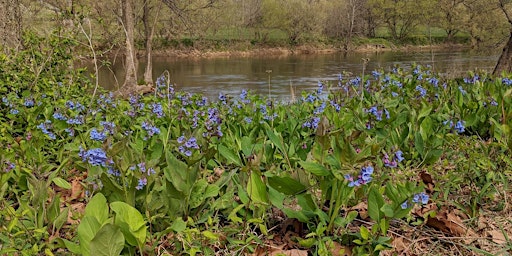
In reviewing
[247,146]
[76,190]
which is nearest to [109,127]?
[76,190]

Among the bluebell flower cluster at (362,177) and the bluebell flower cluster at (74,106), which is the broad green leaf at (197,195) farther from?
the bluebell flower cluster at (74,106)

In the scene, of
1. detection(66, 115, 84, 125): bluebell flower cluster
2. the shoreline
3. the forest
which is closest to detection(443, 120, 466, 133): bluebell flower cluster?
the forest

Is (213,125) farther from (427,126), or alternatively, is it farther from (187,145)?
(427,126)

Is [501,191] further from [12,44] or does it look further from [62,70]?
[12,44]

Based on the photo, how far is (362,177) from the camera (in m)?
1.35

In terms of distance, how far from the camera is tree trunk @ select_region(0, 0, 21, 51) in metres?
5.04

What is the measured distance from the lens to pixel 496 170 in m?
1.98

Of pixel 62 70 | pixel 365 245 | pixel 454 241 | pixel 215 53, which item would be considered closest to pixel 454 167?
pixel 454 241

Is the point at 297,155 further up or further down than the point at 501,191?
further up

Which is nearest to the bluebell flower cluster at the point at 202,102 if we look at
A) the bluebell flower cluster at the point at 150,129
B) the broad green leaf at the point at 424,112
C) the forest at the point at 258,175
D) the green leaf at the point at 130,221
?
the forest at the point at 258,175

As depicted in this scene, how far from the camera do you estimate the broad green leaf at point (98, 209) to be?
142cm

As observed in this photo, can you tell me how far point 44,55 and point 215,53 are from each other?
23316 millimetres

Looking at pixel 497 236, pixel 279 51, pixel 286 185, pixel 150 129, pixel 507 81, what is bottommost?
pixel 497 236

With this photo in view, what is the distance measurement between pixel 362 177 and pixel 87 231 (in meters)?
0.83
